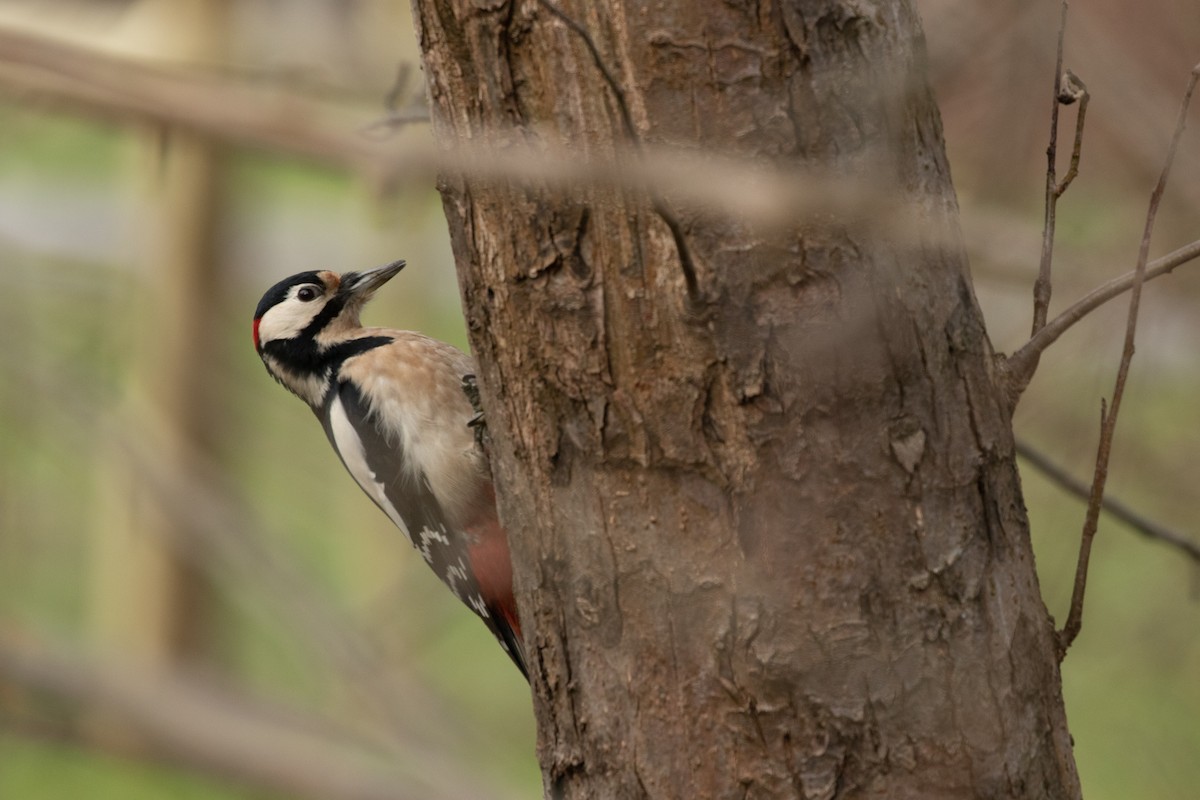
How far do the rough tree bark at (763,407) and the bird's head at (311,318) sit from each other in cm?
219

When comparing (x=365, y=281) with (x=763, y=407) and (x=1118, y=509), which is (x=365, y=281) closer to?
(x=1118, y=509)

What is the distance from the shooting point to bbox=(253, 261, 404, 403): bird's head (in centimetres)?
373

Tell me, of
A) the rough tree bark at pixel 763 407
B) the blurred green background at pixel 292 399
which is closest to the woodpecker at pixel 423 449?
the blurred green background at pixel 292 399

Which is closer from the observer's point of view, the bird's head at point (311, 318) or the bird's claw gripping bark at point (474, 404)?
the bird's claw gripping bark at point (474, 404)

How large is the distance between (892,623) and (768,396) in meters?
0.31

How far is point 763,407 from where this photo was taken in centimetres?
151

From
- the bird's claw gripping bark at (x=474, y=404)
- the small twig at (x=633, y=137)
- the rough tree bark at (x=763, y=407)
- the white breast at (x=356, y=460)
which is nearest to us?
the small twig at (x=633, y=137)

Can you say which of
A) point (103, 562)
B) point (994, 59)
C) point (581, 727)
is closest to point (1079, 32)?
point (994, 59)

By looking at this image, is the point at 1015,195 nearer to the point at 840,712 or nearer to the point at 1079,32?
the point at 1079,32

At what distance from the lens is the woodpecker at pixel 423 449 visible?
331 centimetres

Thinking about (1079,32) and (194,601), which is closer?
(1079,32)

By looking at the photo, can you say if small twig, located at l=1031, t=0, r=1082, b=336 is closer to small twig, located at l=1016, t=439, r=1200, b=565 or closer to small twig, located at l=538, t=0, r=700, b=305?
small twig, located at l=538, t=0, r=700, b=305

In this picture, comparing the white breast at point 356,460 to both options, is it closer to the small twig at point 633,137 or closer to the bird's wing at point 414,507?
the bird's wing at point 414,507

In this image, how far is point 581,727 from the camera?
1.69 meters
